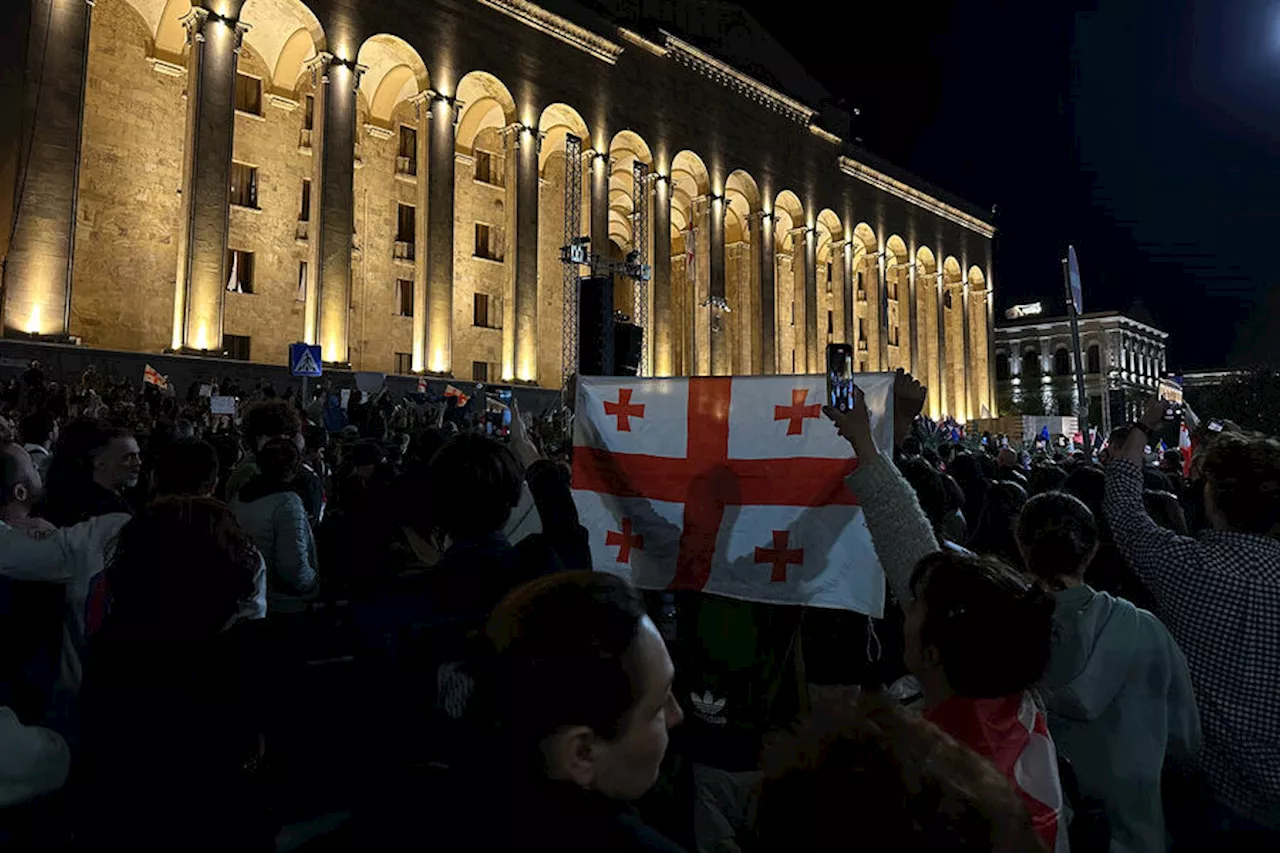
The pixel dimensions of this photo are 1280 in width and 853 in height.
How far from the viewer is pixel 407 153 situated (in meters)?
30.3

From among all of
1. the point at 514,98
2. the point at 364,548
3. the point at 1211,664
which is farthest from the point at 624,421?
the point at 514,98

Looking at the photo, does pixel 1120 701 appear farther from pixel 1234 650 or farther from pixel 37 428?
pixel 37 428

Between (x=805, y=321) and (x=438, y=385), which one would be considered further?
(x=805, y=321)

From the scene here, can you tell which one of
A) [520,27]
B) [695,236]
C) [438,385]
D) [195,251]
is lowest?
[438,385]

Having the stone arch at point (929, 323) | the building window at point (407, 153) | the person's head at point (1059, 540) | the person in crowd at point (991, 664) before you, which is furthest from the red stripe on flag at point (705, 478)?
the stone arch at point (929, 323)

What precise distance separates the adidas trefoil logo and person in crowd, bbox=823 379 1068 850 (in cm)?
131

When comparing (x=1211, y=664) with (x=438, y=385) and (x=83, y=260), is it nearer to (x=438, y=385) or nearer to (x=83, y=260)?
(x=438, y=385)

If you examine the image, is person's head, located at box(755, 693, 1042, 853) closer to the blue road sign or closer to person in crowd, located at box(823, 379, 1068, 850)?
person in crowd, located at box(823, 379, 1068, 850)

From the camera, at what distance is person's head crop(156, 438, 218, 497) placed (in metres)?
3.50

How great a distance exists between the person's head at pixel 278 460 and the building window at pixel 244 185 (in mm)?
24901

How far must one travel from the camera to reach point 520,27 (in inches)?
1128

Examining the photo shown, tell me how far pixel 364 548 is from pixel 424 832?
1968 mm

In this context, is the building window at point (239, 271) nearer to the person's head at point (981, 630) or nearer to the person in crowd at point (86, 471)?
the person in crowd at point (86, 471)

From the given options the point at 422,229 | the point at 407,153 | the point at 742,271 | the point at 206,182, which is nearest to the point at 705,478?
the point at 206,182
